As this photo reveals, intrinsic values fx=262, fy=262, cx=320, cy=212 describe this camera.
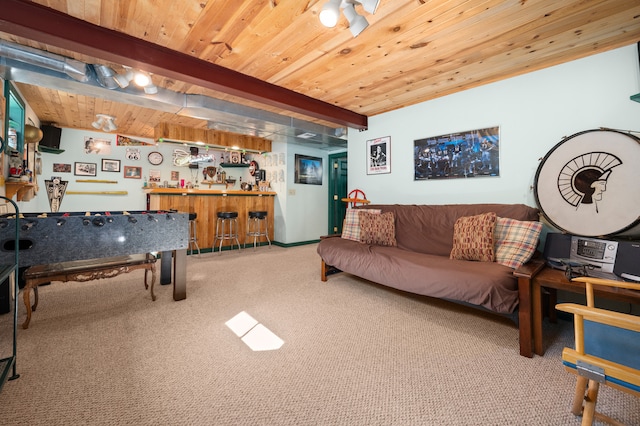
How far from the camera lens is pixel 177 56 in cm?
A: 234

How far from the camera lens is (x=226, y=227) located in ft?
17.5

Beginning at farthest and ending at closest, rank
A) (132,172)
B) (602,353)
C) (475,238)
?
(132,172)
(475,238)
(602,353)

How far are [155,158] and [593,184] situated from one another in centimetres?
704

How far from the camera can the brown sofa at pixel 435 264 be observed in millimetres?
1822

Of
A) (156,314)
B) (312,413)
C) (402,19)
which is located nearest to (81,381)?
(156,314)

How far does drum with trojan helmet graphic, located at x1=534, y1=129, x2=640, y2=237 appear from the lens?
1917mm

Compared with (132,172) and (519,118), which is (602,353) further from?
(132,172)

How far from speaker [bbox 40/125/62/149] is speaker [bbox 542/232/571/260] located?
7.32 metres

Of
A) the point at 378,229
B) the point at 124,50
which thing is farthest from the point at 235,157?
the point at 378,229

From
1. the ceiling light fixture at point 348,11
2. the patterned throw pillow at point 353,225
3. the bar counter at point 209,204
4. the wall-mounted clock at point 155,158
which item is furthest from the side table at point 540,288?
the wall-mounted clock at point 155,158

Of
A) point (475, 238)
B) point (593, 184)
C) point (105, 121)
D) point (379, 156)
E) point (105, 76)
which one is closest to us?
point (593, 184)

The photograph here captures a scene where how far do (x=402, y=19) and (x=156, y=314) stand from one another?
3.10 meters

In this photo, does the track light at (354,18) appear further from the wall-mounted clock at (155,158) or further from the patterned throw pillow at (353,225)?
the wall-mounted clock at (155,158)

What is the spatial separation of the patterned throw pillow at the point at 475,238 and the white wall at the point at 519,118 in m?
0.62
